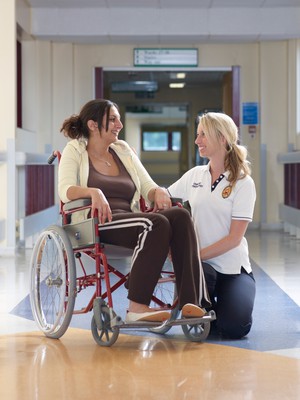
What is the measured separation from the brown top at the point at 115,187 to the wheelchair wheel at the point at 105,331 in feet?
1.68

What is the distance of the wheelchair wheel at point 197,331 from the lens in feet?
11.4

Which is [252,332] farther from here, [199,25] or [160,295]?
[199,25]

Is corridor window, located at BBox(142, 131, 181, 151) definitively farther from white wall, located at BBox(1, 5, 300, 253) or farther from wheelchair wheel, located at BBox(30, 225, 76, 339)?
wheelchair wheel, located at BBox(30, 225, 76, 339)

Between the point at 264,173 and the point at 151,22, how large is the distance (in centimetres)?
239

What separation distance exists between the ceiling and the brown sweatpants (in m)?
6.36

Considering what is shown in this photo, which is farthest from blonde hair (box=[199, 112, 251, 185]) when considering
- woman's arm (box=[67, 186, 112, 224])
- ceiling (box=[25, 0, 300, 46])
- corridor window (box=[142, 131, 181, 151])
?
corridor window (box=[142, 131, 181, 151])

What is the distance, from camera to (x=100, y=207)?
3352 mm

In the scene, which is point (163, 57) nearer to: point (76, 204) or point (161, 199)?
point (161, 199)

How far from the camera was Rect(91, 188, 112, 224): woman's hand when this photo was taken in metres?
3.35

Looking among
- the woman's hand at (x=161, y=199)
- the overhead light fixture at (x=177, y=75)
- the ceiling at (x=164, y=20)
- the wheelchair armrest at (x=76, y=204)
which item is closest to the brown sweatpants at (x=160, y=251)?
the wheelchair armrest at (x=76, y=204)

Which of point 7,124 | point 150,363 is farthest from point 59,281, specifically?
point 7,124

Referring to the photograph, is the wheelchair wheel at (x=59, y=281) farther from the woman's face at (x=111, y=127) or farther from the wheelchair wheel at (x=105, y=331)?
the woman's face at (x=111, y=127)

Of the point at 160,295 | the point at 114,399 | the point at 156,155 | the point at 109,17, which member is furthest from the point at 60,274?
the point at 156,155

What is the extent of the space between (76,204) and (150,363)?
0.77m
